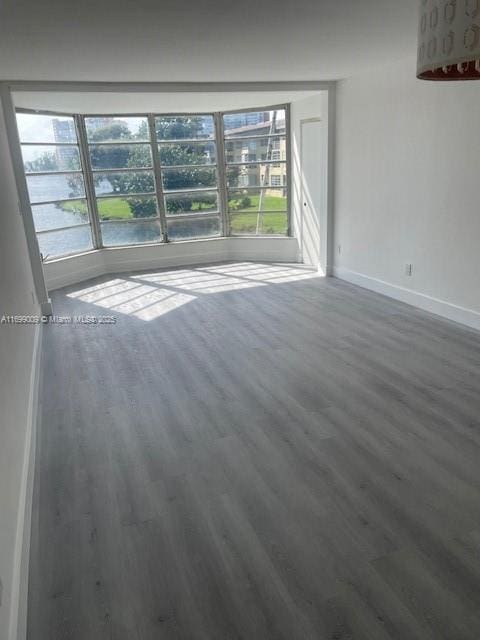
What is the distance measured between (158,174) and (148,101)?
161cm

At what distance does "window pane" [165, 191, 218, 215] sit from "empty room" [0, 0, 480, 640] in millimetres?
49

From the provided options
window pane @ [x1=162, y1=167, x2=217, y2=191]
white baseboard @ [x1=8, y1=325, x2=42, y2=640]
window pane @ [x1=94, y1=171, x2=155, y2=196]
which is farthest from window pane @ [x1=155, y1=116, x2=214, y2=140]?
white baseboard @ [x1=8, y1=325, x2=42, y2=640]

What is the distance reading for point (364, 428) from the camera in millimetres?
2803

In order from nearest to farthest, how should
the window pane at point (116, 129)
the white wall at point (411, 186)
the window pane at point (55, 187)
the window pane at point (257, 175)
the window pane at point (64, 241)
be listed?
the white wall at point (411, 186) < the window pane at point (55, 187) < the window pane at point (64, 241) < the window pane at point (116, 129) < the window pane at point (257, 175)

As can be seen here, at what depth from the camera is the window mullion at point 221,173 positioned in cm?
759

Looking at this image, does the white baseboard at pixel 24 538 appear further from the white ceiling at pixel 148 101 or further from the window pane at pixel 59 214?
the window pane at pixel 59 214

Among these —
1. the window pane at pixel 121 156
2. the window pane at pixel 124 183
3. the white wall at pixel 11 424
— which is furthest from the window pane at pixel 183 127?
the white wall at pixel 11 424

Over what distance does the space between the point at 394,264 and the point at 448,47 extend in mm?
4052

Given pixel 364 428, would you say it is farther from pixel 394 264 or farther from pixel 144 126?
pixel 144 126

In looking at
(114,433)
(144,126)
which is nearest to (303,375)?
(114,433)

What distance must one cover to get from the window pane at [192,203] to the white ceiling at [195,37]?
2837 mm

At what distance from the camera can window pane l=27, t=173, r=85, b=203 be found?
21.1 ft

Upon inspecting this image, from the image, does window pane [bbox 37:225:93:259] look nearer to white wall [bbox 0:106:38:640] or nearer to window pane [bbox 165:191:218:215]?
window pane [bbox 165:191:218:215]

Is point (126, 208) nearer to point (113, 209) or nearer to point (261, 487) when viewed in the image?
point (113, 209)
